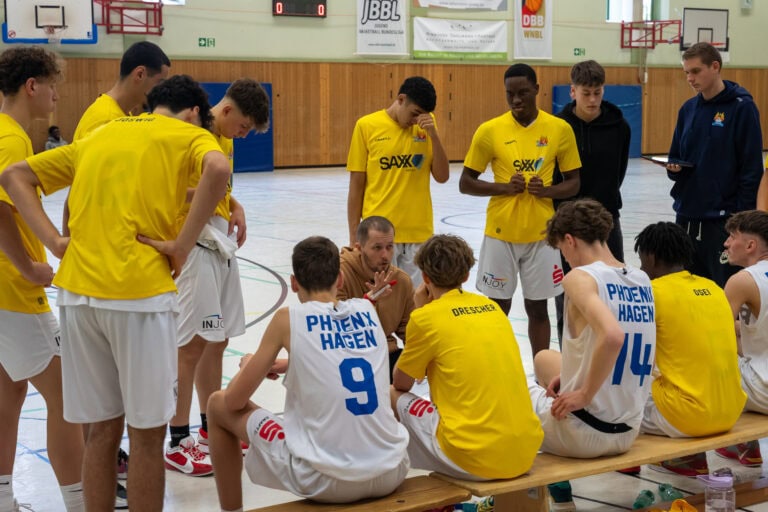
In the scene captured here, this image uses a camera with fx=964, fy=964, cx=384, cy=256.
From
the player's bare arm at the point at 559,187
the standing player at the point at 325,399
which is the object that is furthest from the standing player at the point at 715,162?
the standing player at the point at 325,399

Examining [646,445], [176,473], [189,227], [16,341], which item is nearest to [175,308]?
[189,227]

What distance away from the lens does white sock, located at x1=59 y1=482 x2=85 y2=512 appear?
4023 mm

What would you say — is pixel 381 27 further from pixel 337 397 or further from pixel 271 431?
pixel 337 397

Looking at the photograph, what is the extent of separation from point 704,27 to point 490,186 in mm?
23795

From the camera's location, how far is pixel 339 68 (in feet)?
79.3

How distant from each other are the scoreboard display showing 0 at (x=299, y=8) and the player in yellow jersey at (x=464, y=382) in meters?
19.9

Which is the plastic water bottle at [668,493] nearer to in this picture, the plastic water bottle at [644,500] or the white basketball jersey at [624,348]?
the plastic water bottle at [644,500]

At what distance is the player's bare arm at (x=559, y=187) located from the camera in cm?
595

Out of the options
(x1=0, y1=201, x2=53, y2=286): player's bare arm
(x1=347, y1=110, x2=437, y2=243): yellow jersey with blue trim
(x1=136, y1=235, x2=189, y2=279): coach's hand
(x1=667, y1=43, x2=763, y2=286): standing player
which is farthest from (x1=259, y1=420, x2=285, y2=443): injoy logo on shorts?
(x1=667, y1=43, x2=763, y2=286): standing player

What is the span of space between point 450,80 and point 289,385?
22747mm

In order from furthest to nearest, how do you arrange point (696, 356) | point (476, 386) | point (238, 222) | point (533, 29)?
1. point (533, 29)
2. point (238, 222)
3. point (696, 356)
4. point (476, 386)

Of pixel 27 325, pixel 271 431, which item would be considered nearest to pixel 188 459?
pixel 27 325

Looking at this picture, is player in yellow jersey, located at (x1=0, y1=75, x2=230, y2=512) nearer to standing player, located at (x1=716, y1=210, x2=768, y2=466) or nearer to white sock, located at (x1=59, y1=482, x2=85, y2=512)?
white sock, located at (x1=59, y1=482, x2=85, y2=512)

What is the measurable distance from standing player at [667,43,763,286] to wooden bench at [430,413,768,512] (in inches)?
83.3
